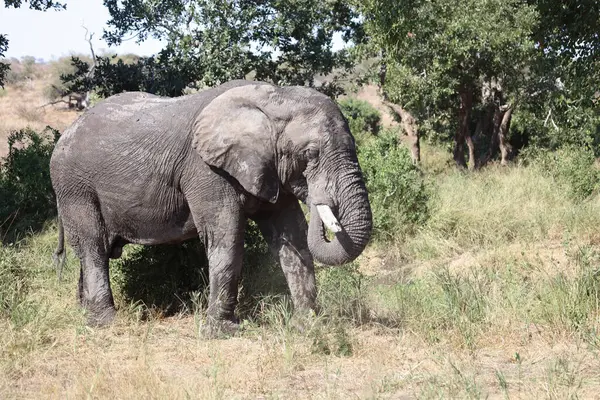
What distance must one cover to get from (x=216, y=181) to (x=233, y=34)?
8.18m

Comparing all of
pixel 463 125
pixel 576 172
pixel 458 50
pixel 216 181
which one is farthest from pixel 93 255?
pixel 463 125

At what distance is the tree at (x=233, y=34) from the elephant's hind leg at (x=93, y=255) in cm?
722

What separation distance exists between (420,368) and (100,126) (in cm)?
356

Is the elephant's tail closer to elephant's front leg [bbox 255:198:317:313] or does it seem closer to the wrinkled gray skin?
the wrinkled gray skin

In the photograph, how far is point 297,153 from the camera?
6.37m

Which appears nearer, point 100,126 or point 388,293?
point 100,126

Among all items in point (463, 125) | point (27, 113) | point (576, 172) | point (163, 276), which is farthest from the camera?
point (27, 113)

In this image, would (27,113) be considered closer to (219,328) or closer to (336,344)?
(219,328)

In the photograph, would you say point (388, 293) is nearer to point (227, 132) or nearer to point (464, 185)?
point (227, 132)

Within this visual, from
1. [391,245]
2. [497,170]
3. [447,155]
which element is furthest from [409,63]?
[447,155]

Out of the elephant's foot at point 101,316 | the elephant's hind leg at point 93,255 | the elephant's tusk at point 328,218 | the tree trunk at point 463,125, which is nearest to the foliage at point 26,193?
the elephant's hind leg at point 93,255

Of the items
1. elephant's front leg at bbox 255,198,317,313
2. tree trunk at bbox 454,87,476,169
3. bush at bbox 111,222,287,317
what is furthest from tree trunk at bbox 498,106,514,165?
elephant's front leg at bbox 255,198,317,313

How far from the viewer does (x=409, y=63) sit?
15734 millimetres

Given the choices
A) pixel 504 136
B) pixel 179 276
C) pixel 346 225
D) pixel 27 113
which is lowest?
pixel 179 276
